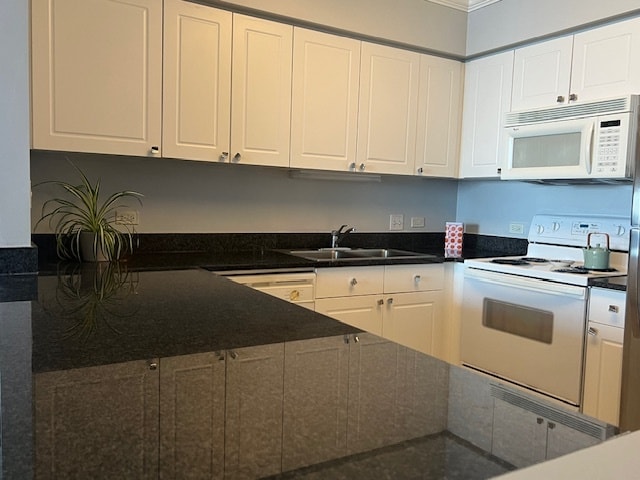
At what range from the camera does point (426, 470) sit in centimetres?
61

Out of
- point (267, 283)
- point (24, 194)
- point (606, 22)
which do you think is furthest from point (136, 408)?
point (606, 22)

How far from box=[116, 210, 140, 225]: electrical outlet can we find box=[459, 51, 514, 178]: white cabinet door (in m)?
2.11

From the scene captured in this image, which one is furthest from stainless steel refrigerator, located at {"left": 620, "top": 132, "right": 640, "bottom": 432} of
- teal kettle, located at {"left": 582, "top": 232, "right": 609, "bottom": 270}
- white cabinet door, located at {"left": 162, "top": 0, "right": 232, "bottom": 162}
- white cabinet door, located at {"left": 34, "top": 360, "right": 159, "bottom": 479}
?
white cabinet door, located at {"left": 34, "top": 360, "right": 159, "bottom": 479}

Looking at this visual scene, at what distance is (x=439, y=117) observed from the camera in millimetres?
3533

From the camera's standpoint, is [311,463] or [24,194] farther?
[24,194]

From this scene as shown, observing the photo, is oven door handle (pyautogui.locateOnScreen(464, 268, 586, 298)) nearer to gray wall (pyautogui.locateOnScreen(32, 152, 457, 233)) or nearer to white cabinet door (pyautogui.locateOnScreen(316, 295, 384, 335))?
white cabinet door (pyautogui.locateOnScreen(316, 295, 384, 335))

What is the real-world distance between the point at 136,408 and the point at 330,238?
2.83m

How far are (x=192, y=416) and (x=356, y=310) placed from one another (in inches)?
88.8

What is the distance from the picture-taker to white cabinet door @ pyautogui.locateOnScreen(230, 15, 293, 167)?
2809mm

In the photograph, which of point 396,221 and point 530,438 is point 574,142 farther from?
point 530,438

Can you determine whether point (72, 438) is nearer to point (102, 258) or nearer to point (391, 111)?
point (102, 258)

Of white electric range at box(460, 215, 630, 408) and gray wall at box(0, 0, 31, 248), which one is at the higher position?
gray wall at box(0, 0, 31, 248)

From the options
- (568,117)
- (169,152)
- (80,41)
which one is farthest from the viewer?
(568,117)

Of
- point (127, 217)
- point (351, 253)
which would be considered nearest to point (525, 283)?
point (351, 253)
